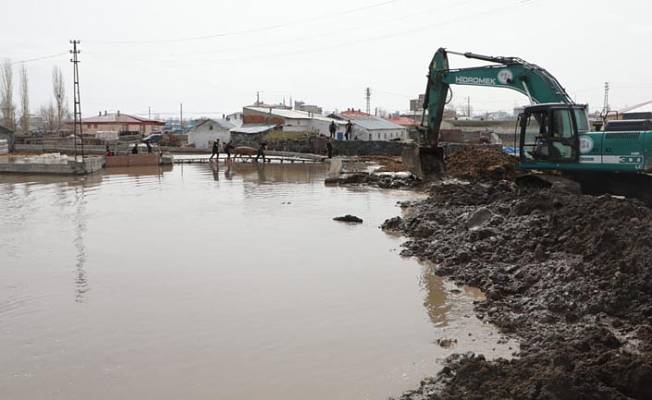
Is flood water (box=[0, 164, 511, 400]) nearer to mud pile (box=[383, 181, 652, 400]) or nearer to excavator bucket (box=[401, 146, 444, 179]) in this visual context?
mud pile (box=[383, 181, 652, 400])

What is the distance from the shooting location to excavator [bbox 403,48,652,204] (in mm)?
14172

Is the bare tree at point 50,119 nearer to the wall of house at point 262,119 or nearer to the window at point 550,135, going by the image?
the wall of house at point 262,119

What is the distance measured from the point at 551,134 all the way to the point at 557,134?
14cm

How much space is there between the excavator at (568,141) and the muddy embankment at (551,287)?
2.01 m

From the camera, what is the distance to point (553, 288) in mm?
8148

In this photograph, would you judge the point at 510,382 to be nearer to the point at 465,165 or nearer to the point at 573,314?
the point at 573,314

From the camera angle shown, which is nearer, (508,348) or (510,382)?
(510,382)

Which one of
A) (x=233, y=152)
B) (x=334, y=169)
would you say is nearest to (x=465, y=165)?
(x=334, y=169)

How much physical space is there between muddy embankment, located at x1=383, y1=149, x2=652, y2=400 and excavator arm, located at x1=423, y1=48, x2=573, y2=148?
4.45m

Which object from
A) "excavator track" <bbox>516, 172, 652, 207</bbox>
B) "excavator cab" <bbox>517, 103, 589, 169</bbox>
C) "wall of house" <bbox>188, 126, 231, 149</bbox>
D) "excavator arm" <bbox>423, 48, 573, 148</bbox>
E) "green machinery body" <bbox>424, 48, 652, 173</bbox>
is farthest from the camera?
"wall of house" <bbox>188, 126, 231, 149</bbox>

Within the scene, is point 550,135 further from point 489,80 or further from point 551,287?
point 551,287

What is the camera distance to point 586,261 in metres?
8.56

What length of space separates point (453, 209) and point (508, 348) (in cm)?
811

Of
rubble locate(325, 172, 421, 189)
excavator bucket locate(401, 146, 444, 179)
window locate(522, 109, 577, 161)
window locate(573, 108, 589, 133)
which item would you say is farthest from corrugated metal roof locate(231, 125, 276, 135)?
window locate(573, 108, 589, 133)
